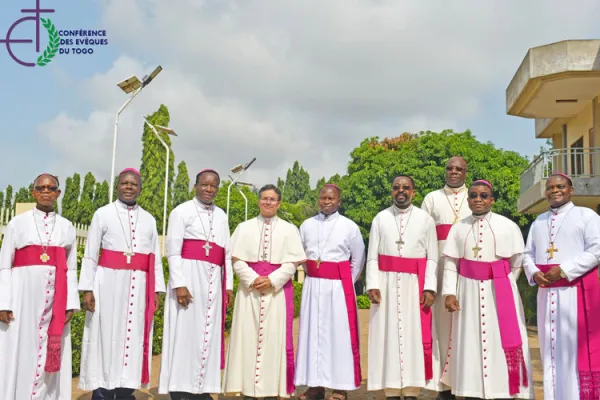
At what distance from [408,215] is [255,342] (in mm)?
2084

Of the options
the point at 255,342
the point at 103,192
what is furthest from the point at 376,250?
the point at 103,192

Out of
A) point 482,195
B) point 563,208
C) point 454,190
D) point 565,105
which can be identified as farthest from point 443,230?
point 565,105

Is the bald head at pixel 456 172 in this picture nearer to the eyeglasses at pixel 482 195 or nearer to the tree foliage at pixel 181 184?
the eyeglasses at pixel 482 195

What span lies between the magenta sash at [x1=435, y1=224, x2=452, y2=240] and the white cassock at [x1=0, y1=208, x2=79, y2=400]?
393cm

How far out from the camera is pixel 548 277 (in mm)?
6223

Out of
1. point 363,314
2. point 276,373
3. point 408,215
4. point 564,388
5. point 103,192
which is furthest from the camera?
point 103,192

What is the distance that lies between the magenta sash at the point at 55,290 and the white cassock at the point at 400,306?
9.84 feet

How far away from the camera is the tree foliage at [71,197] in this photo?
139 ft

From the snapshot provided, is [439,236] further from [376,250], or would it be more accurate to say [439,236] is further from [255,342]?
[255,342]

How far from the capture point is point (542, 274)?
6.28 meters

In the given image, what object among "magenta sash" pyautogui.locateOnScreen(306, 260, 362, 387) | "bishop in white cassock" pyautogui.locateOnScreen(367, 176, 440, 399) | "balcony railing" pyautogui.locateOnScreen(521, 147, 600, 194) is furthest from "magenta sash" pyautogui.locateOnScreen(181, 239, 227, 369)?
"balcony railing" pyautogui.locateOnScreen(521, 147, 600, 194)

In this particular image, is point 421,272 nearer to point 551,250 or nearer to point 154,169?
point 551,250

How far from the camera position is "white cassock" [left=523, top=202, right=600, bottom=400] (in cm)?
615

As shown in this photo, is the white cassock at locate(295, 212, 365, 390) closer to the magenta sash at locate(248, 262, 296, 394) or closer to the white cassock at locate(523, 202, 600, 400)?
the magenta sash at locate(248, 262, 296, 394)
